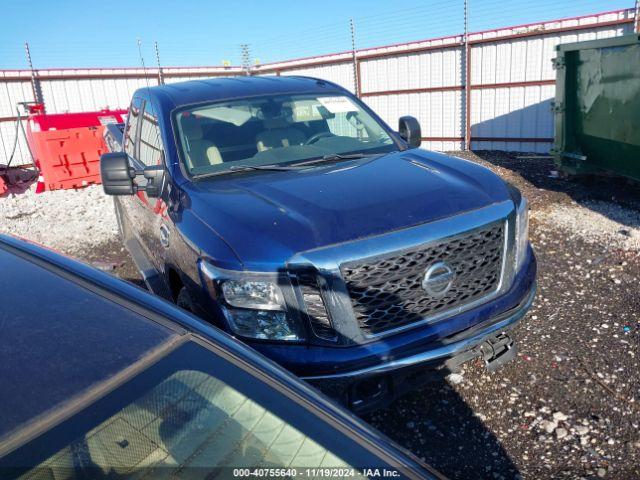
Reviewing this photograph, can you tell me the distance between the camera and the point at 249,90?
13.0ft

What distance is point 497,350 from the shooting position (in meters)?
2.72

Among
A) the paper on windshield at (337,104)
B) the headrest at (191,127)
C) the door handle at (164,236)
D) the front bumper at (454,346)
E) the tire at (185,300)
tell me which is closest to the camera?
the front bumper at (454,346)

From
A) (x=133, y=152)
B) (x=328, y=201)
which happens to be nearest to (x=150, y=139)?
(x=133, y=152)

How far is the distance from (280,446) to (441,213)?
1.63 meters

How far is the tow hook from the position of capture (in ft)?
8.71

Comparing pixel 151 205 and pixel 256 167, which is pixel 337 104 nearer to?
pixel 256 167

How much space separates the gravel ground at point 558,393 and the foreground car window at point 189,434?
1.64m

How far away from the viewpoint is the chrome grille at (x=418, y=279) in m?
2.29

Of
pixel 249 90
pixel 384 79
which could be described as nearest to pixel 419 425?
pixel 249 90

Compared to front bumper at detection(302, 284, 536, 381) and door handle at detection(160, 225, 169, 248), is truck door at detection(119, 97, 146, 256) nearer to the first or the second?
door handle at detection(160, 225, 169, 248)

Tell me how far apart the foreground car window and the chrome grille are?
1.06 meters

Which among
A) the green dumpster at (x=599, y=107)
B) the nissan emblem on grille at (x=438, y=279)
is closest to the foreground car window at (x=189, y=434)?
the nissan emblem on grille at (x=438, y=279)

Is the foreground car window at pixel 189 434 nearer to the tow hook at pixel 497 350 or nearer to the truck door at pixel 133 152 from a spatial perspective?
the tow hook at pixel 497 350

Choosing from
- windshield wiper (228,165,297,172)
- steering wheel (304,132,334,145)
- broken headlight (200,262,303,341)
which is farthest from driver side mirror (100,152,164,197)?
broken headlight (200,262,303,341)
